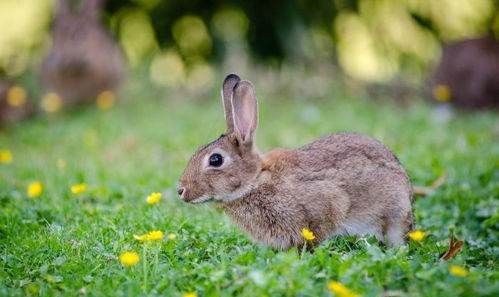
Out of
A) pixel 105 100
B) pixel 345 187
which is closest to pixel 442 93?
pixel 105 100

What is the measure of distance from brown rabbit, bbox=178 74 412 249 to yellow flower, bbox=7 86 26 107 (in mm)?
6013

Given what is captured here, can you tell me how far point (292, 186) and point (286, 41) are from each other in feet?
29.0

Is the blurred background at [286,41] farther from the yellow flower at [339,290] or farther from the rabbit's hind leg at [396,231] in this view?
the yellow flower at [339,290]

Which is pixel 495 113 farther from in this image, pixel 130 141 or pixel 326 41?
pixel 130 141

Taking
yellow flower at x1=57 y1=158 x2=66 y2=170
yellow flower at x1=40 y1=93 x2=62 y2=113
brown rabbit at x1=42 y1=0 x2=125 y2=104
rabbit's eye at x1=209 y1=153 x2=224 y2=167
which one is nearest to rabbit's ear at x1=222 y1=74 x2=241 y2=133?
rabbit's eye at x1=209 y1=153 x2=224 y2=167

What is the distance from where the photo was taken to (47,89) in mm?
12180

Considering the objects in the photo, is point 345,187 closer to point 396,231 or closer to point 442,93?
point 396,231

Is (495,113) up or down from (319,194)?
down

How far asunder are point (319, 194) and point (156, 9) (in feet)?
32.0

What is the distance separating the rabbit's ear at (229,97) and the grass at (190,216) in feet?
2.64

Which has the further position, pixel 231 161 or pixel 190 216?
pixel 190 216

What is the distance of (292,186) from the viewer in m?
5.08

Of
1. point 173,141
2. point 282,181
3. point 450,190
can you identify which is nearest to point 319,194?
point 282,181

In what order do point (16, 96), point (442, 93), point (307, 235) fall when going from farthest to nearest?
point (442, 93), point (16, 96), point (307, 235)
